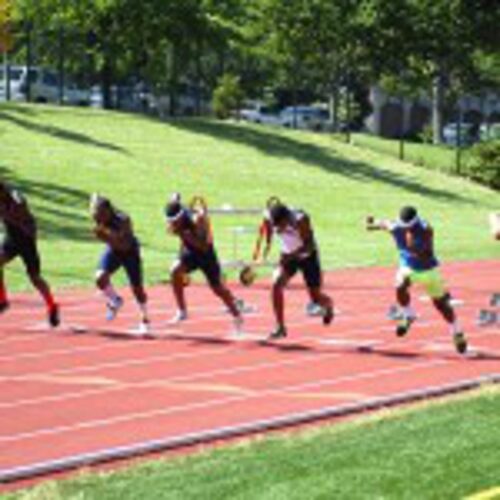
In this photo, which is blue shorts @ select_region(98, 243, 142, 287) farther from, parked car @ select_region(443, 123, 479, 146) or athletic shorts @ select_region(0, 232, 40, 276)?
parked car @ select_region(443, 123, 479, 146)

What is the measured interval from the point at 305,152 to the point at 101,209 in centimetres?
3204

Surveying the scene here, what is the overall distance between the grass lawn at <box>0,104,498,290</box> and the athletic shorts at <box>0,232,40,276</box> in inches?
240

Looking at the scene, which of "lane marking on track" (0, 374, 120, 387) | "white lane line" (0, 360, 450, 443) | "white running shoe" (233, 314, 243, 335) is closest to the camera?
"white lane line" (0, 360, 450, 443)

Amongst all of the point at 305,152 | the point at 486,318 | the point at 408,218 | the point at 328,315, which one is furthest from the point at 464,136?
the point at 408,218

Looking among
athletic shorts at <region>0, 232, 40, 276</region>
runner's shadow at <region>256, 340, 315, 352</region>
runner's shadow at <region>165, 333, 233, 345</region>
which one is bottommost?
runner's shadow at <region>256, 340, 315, 352</region>

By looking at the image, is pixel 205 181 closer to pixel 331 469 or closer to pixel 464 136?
pixel 464 136

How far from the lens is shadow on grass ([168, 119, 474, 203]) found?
145ft

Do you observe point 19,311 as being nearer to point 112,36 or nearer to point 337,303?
point 337,303

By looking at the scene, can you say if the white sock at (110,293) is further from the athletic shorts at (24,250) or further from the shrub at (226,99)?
the shrub at (226,99)

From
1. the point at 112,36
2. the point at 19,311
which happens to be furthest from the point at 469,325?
the point at 112,36

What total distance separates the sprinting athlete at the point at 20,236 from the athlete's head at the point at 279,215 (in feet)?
10.4

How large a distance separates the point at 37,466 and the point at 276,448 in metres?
1.91

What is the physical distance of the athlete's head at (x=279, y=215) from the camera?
50.3ft

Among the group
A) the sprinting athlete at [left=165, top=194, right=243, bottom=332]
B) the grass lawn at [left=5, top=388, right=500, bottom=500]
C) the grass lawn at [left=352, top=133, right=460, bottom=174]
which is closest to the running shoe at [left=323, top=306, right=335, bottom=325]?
the sprinting athlete at [left=165, top=194, right=243, bottom=332]
